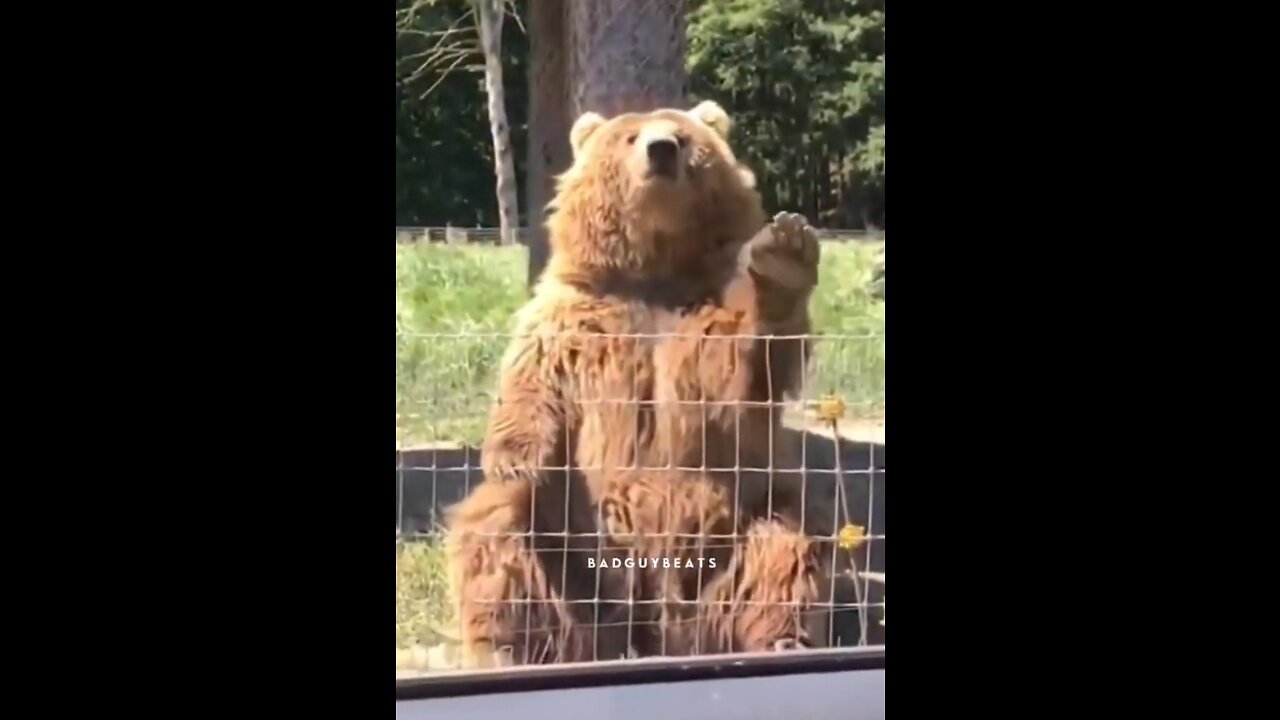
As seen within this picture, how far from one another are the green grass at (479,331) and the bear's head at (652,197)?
11 centimetres

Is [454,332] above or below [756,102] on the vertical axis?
below

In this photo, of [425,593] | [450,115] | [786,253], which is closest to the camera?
[450,115]

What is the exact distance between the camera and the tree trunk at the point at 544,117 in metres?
1.51

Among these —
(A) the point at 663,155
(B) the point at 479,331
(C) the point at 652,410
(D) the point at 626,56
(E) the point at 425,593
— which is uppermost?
(D) the point at 626,56

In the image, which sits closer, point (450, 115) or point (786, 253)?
point (450, 115)

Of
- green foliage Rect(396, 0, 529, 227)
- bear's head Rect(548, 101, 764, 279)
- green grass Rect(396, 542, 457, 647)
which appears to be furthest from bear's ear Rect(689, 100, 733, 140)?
green grass Rect(396, 542, 457, 647)

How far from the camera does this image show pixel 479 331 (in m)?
1.59

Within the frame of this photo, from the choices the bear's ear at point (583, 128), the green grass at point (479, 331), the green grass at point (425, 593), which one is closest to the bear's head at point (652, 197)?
the bear's ear at point (583, 128)

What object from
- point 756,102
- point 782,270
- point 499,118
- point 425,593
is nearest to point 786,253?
point 782,270

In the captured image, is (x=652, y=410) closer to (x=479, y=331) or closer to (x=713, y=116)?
(x=479, y=331)

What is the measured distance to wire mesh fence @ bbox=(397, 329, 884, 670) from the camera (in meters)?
1.58

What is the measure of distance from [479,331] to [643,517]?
316 mm
